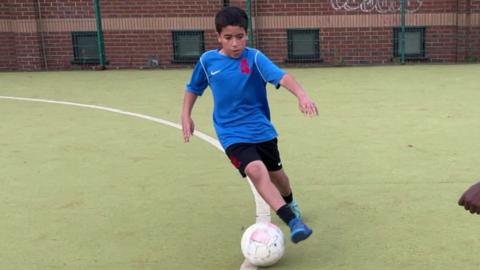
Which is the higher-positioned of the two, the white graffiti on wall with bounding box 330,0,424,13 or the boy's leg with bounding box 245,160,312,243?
the white graffiti on wall with bounding box 330,0,424,13

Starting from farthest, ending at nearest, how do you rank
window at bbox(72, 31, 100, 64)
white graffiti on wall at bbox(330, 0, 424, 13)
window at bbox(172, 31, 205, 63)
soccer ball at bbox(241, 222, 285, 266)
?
1. window at bbox(72, 31, 100, 64)
2. window at bbox(172, 31, 205, 63)
3. white graffiti on wall at bbox(330, 0, 424, 13)
4. soccer ball at bbox(241, 222, 285, 266)

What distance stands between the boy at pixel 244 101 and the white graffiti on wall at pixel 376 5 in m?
13.5

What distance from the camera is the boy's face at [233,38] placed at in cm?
406

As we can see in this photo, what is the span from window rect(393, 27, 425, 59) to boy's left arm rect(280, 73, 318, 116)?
14122 mm

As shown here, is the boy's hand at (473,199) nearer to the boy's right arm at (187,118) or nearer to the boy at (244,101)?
the boy at (244,101)

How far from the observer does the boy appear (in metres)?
4.05

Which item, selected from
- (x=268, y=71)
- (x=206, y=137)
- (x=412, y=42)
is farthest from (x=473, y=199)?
(x=412, y=42)

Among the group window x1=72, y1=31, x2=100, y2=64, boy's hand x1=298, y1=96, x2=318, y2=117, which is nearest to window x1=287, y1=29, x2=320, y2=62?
window x1=72, y1=31, x2=100, y2=64

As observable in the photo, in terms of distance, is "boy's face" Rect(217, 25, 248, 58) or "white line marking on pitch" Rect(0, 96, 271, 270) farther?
"white line marking on pitch" Rect(0, 96, 271, 270)

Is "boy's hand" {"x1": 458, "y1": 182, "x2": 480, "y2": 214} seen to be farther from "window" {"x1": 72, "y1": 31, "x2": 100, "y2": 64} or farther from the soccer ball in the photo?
"window" {"x1": 72, "y1": 31, "x2": 100, "y2": 64}

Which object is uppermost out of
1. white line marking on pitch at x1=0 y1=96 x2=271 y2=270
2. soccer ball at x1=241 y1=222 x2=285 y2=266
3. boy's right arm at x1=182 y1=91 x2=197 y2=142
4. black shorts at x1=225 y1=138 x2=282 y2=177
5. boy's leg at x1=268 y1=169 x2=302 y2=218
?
boy's right arm at x1=182 y1=91 x2=197 y2=142

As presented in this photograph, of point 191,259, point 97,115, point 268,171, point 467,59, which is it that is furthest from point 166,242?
point 467,59

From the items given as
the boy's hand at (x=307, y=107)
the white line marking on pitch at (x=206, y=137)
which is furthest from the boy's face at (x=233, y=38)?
the white line marking on pitch at (x=206, y=137)

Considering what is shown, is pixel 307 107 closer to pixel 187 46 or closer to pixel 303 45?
pixel 303 45
